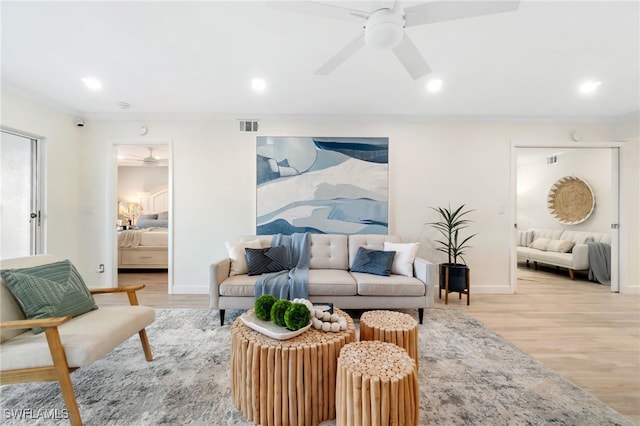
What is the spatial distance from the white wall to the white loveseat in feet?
2.45

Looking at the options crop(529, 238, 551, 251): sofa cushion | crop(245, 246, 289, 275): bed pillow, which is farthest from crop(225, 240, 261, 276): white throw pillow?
crop(529, 238, 551, 251): sofa cushion

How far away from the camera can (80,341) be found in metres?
1.51

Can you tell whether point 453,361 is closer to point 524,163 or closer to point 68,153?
point 68,153

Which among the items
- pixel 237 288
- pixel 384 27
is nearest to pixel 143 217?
pixel 237 288

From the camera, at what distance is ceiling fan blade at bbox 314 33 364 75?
5.84ft

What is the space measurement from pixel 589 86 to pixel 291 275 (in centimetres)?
378

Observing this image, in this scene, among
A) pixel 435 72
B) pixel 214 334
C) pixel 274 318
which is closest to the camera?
pixel 274 318

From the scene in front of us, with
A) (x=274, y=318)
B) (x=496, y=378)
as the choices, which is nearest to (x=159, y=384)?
(x=274, y=318)

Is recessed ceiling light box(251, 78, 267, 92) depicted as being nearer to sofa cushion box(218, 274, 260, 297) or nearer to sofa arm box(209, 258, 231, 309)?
sofa arm box(209, 258, 231, 309)

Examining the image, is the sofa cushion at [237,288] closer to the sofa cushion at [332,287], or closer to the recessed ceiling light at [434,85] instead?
the sofa cushion at [332,287]

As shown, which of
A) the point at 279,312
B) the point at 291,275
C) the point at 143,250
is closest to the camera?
the point at 279,312

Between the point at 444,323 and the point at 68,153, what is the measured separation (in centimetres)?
511

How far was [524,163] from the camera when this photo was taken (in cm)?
677

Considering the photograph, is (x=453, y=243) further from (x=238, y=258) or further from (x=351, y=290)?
(x=238, y=258)
